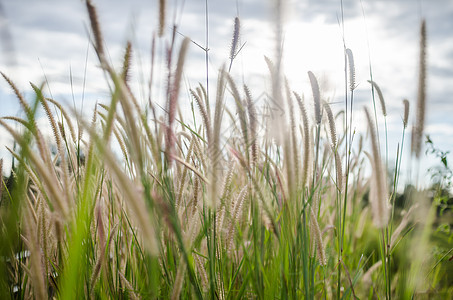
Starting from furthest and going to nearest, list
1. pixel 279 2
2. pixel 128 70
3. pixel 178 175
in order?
pixel 178 175 → pixel 279 2 → pixel 128 70

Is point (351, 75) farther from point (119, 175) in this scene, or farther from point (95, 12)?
point (119, 175)

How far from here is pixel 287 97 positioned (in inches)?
42.2

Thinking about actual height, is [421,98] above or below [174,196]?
above

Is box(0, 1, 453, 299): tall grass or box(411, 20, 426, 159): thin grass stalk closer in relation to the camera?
box(0, 1, 453, 299): tall grass

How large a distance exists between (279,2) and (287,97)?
0.26 m

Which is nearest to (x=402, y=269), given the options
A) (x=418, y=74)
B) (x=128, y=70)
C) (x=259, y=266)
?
(x=259, y=266)

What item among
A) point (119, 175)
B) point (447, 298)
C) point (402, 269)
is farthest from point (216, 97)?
point (447, 298)

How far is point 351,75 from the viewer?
1.13 metres

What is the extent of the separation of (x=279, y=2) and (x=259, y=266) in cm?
69

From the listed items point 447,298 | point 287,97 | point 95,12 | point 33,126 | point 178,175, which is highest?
point 95,12

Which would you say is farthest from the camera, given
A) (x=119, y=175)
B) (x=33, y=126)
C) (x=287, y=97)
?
(x=287, y=97)

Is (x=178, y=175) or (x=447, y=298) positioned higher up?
(x=178, y=175)

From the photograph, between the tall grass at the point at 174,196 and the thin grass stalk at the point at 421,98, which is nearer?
the tall grass at the point at 174,196

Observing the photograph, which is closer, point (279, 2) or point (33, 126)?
point (33, 126)
